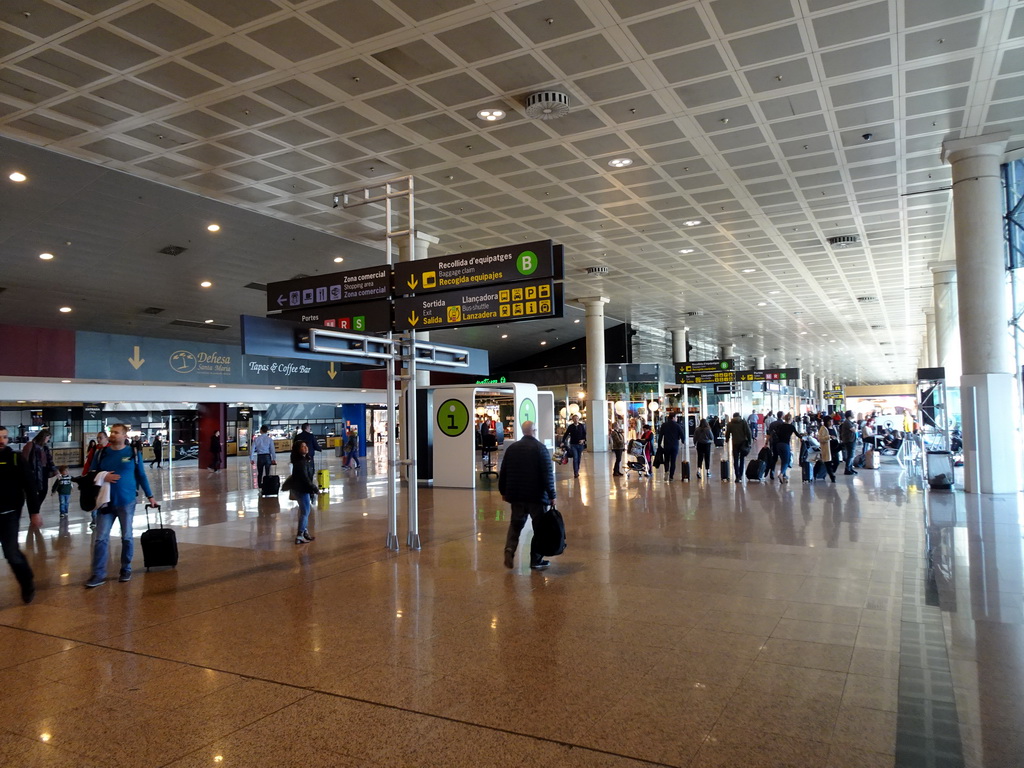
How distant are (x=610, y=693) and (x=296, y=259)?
64.7ft

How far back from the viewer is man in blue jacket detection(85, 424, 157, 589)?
7.64m

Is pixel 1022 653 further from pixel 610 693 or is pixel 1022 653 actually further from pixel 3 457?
pixel 3 457

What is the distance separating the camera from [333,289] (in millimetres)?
9938

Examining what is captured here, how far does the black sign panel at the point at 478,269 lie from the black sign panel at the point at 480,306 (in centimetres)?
10

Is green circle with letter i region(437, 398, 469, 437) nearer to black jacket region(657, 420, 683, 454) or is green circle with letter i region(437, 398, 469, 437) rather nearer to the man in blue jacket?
black jacket region(657, 420, 683, 454)

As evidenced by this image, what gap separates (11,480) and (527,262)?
19.2 feet

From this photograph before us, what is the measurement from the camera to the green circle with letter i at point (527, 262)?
877 cm

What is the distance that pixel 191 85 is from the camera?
11.2 metres

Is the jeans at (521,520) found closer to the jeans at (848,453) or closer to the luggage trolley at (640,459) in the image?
the luggage trolley at (640,459)

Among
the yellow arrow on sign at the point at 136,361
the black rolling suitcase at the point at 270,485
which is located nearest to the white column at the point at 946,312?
the black rolling suitcase at the point at 270,485

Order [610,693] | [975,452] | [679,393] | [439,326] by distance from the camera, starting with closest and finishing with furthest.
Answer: [610,693] → [439,326] → [975,452] → [679,393]

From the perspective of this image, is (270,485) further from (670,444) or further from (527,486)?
(527,486)

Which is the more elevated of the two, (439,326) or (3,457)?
(439,326)

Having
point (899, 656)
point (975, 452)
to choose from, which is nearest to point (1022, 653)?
point (899, 656)
